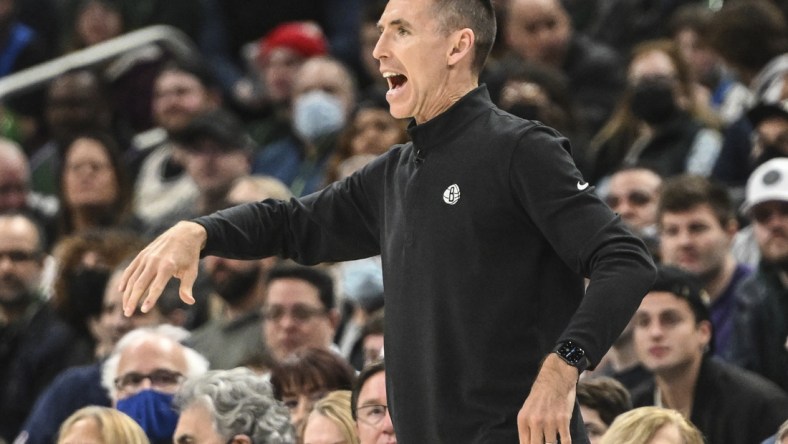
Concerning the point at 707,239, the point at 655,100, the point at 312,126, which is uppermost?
the point at 312,126

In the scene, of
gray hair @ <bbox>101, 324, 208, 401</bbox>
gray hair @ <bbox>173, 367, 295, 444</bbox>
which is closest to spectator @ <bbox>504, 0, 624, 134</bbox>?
gray hair @ <bbox>101, 324, 208, 401</bbox>

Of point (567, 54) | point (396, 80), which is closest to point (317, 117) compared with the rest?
point (567, 54)

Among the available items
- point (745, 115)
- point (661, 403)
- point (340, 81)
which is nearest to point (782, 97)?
point (745, 115)

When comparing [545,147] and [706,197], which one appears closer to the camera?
[545,147]

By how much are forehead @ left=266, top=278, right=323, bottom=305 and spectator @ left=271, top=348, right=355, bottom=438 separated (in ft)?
2.79

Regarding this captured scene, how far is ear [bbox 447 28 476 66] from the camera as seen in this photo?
140 inches

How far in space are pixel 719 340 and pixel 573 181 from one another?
3296 mm

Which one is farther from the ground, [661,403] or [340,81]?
[340,81]

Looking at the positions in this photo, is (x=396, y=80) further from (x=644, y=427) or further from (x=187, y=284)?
(x=644, y=427)

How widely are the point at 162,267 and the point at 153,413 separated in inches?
94.3

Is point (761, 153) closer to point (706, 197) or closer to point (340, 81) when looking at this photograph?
point (706, 197)

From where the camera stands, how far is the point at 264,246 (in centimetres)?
377

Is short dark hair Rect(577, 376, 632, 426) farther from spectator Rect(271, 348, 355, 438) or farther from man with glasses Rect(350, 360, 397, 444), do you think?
spectator Rect(271, 348, 355, 438)

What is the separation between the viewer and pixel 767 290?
6191 millimetres
